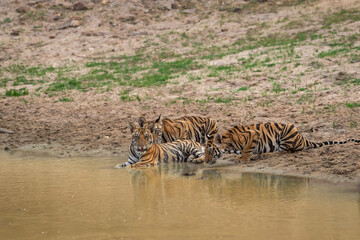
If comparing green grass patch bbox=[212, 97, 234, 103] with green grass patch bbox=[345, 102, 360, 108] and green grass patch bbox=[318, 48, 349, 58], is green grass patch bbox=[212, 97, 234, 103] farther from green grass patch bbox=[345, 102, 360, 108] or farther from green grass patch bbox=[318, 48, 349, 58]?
green grass patch bbox=[318, 48, 349, 58]

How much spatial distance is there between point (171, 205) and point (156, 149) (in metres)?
3.26

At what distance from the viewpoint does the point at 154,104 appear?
1445cm

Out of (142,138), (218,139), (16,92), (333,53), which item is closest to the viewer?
(218,139)

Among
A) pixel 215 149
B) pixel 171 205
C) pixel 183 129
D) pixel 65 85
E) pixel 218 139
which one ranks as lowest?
pixel 171 205

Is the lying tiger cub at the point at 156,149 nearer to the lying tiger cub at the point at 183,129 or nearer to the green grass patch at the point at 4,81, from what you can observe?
the lying tiger cub at the point at 183,129

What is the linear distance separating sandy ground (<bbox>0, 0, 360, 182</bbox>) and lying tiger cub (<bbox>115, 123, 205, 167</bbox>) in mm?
1160

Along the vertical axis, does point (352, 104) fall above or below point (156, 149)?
above

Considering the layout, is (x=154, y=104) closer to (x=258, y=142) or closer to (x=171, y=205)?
(x=258, y=142)

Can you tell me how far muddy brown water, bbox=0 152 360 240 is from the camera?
18.9ft

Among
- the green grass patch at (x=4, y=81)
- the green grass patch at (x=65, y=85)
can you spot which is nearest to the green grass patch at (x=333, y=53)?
the green grass patch at (x=65, y=85)

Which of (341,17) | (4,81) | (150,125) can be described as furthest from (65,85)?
(341,17)

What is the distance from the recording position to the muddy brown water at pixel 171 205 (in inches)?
227

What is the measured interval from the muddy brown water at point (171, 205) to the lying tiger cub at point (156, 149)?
390mm

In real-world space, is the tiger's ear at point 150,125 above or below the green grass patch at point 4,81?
below
